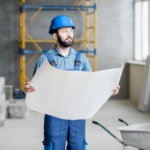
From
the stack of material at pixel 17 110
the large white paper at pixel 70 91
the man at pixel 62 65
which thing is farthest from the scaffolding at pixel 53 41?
the large white paper at pixel 70 91

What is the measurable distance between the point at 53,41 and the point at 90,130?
3889 millimetres

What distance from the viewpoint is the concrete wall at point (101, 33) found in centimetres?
1081

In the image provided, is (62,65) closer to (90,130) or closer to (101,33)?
(90,130)

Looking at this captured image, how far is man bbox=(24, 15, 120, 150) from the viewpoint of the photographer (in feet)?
11.2

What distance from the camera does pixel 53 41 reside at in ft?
34.3

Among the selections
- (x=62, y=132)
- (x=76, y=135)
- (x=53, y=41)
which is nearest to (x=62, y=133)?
(x=62, y=132)

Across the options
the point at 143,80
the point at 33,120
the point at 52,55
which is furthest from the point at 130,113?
the point at 52,55

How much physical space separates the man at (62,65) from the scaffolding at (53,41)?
6788 mm

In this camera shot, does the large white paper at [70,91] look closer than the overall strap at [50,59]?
Yes

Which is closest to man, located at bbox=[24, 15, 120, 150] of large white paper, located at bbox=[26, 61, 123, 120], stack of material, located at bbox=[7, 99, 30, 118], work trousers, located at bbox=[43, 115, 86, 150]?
work trousers, located at bbox=[43, 115, 86, 150]

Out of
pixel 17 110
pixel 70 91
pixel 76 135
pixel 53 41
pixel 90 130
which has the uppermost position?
pixel 53 41

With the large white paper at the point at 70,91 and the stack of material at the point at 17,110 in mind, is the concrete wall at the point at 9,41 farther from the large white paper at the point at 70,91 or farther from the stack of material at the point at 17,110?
the large white paper at the point at 70,91

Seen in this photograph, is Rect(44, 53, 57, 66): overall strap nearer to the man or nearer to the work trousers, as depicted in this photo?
the man

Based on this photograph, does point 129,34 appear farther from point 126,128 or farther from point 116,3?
point 126,128
